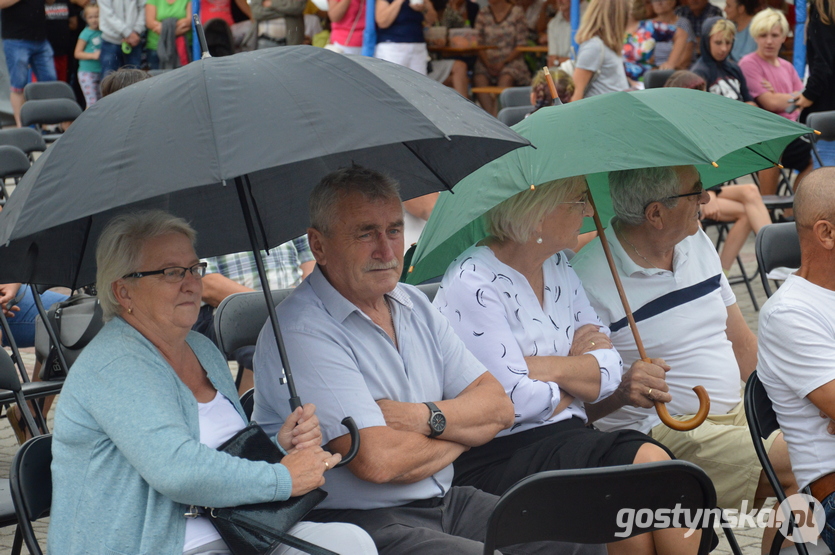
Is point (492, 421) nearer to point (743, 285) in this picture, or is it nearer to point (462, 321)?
point (462, 321)

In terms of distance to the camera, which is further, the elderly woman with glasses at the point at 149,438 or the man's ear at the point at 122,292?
the man's ear at the point at 122,292

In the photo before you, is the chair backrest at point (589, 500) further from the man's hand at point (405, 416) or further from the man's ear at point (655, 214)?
the man's ear at point (655, 214)

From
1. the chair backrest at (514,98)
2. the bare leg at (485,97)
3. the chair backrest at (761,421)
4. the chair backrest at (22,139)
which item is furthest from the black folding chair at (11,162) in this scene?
the bare leg at (485,97)

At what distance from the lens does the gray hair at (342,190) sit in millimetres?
2535

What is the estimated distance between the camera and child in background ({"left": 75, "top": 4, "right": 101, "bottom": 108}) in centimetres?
1223

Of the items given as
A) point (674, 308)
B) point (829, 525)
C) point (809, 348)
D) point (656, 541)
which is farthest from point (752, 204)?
point (656, 541)

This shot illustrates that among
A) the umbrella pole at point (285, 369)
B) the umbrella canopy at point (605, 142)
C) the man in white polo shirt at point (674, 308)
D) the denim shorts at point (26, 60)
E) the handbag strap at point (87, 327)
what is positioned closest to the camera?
the umbrella pole at point (285, 369)

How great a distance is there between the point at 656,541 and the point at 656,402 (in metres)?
0.55

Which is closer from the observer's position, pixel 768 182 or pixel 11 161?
pixel 11 161

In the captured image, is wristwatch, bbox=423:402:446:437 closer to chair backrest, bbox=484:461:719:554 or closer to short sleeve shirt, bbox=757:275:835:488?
chair backrest, bbox=484:461:719:554

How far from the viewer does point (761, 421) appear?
9.08ft

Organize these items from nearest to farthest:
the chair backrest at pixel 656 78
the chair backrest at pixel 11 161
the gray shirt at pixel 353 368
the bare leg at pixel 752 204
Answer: the gray shirt at pixel 353 368 < the chair backrest at pixel 11 161 < the bare leg at pixel 752 204 < the chair backrest at pixel 656 78

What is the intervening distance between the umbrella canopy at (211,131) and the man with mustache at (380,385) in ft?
1.34

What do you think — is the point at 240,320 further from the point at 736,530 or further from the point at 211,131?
the point at 736,530
